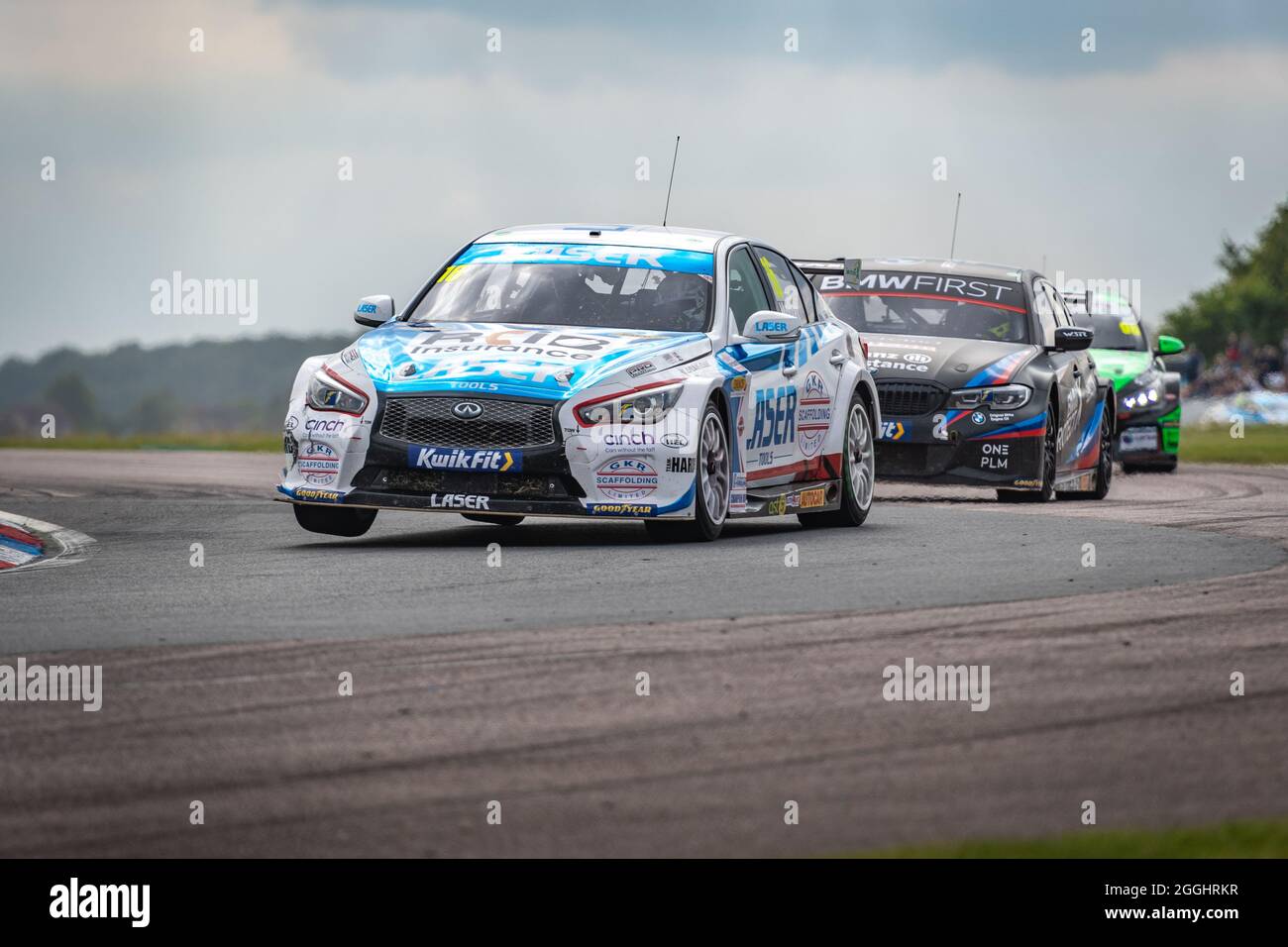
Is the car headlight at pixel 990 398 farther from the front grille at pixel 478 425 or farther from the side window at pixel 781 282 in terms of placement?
the front grille at pixel 478 425

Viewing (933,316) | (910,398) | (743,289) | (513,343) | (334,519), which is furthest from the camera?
(933,316)

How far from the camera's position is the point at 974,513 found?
48.9 feet

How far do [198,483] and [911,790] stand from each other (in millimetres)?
14542

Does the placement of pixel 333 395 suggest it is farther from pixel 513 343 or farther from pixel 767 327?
pixel 767 327

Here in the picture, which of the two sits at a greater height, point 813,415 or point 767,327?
point 767,327

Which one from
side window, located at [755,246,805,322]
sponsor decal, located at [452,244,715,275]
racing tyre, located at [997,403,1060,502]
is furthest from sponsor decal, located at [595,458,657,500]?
racing tyre, located at [997,403,1060,502]

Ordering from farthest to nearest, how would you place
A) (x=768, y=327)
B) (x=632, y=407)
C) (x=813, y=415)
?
(x=813, y=415), (x=768, y=327), (x=632, y=407)

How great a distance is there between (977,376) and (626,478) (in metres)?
5.62

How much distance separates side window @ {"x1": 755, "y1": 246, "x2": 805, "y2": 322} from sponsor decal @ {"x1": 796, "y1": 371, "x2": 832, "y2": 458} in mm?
449

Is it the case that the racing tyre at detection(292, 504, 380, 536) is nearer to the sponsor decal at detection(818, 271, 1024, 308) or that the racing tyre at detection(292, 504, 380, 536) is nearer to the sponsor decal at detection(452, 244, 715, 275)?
the sponsor decal at detection(452, 244, 715, 275)

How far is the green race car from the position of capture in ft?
Result: 74.2

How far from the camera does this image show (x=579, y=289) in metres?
12.7

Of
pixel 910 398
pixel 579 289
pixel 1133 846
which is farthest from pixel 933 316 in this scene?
pixel 1133 846
